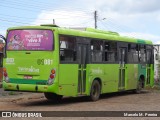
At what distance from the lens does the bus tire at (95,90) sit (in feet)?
64.7

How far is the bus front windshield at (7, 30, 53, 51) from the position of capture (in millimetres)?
17422

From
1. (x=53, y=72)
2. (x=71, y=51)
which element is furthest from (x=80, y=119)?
(x=71, y=51)

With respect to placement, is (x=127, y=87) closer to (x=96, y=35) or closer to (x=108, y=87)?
(x=108, y=87)

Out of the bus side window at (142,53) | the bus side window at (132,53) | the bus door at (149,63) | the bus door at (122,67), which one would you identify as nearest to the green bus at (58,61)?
the bus door at (122,67)

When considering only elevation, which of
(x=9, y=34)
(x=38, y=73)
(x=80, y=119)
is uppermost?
(x=9, y=34)

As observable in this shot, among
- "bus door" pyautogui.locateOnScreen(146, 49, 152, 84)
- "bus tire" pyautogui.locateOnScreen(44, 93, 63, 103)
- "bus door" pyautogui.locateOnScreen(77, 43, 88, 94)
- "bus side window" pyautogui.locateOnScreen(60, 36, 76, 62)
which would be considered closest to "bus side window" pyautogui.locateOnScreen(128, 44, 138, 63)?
"bus door" pyautogui.locateOnScreen(146, 49, 152, 84)

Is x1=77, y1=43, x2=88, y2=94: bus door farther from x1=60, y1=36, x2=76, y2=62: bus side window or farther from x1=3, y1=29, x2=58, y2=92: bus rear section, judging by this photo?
x1=3, y1=29, x2=58, y2=92: bus rear section

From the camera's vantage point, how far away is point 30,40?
17.7 metres

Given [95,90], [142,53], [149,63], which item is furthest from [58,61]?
[149,63]

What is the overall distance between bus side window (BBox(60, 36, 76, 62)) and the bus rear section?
52 cm

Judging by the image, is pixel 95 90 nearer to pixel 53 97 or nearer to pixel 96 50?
pixel 96 50

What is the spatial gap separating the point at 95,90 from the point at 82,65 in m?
1.62

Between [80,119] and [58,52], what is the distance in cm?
442

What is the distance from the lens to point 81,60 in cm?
1895
